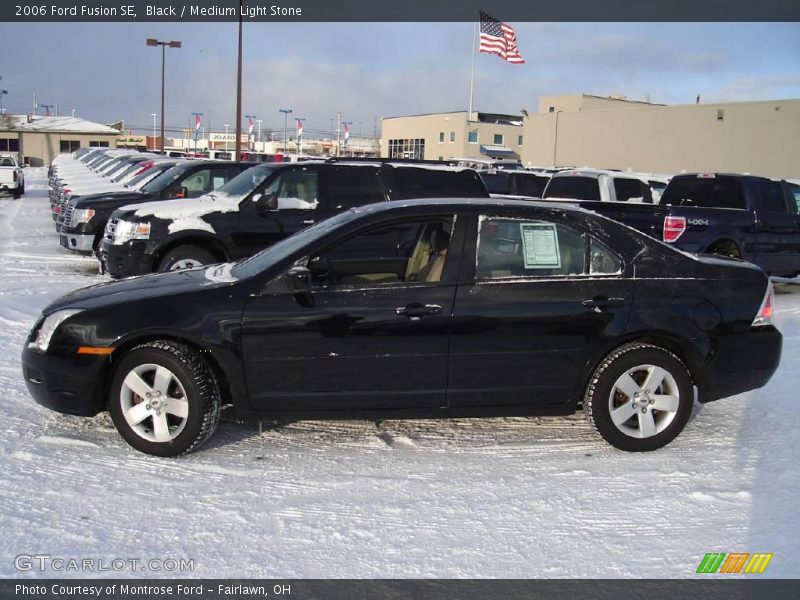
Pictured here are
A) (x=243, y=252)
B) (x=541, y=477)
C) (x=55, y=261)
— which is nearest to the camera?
(x=541, y=477)

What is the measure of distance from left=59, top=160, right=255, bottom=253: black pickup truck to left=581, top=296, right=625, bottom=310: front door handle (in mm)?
8535

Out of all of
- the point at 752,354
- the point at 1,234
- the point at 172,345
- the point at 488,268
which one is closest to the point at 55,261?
the point at 1,234

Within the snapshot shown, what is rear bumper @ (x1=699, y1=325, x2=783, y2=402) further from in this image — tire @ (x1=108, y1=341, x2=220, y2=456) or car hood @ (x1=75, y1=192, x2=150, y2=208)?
car hood @ (x1=75, y1=192, x2=150, y2=208)

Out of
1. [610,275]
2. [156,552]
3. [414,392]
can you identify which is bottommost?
[156,552]

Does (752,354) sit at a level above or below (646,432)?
above

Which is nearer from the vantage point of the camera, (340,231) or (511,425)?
(340,231)

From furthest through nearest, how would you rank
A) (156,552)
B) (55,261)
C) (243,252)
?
1. (55,261)
2. (243,252)
3. (156,552)

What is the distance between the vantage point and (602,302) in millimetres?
4918

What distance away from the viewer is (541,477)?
4613 millimetres

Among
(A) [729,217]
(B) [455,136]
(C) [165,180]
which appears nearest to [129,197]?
(C) [165,180]

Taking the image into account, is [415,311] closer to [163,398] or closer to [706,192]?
[163,398]

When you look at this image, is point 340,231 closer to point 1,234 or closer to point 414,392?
point 414,392

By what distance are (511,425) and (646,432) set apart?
3.24 ft

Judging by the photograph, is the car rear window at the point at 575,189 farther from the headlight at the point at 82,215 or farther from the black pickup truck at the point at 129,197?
the headlight at the point at 82,215
